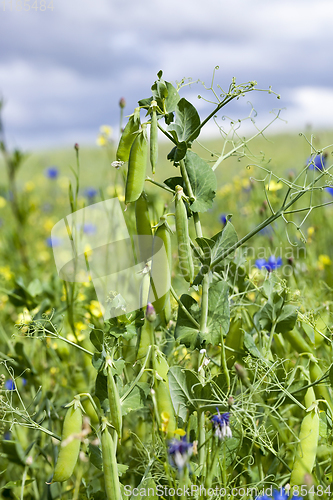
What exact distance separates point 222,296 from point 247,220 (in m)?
2.53

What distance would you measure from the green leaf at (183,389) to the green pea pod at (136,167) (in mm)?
303

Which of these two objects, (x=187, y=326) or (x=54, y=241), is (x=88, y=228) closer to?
(x=54, y=241)

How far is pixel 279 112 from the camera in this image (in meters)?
0.83

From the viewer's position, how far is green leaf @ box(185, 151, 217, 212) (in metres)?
0.70

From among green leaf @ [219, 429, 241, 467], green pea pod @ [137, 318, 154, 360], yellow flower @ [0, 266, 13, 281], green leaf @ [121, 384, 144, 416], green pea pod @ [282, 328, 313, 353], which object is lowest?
green leaf @ [219, 429, 241, 467]

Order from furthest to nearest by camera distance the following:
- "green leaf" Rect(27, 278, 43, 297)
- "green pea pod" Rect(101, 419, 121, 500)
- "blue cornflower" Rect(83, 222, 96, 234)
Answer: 1. "blue cornflower" Rect(83, 222, 96, 234)
2. "green leaf" Rect(27, 278, 43, 297)
3. "green pea pod" Rect(101, 419, 121, 500)

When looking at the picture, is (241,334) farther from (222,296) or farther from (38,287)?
(38,287)

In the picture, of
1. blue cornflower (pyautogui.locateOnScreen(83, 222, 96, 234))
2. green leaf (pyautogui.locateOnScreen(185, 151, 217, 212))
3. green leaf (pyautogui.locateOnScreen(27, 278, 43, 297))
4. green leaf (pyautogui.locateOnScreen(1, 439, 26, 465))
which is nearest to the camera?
green leaf (pyautogui.locateOnScreen(185, 151, 217, 212))

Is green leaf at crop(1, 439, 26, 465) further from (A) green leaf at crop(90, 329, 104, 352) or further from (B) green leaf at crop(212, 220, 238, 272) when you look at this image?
(B) green leaf at crop(212, 220, 238, 272)

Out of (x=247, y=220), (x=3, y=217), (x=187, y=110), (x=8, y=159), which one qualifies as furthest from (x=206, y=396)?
(x=3, y=217)

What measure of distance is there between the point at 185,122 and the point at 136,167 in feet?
0.44

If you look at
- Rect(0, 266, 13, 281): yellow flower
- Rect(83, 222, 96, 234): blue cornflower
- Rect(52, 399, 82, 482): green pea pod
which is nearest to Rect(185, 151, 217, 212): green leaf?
Rect(52, 399, 82, 482): green pea pod

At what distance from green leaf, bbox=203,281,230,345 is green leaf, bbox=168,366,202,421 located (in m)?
0.07

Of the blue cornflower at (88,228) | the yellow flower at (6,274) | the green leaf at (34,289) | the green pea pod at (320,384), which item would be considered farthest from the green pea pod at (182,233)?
the blue cornflower at (88,228)
